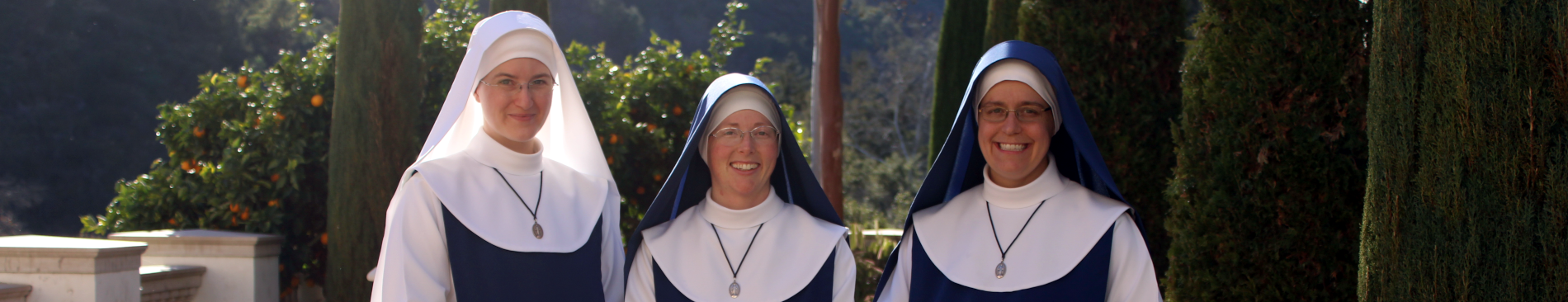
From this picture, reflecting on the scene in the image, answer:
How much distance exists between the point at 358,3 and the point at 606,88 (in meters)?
1.63

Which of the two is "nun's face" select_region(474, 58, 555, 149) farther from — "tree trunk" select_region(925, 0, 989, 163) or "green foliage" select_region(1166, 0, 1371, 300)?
"tree trunk" select_region(925, 0, 989, 163)

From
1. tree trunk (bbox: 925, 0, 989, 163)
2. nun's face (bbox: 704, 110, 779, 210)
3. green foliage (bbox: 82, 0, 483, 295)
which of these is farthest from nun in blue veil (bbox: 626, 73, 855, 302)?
tree trunk (bbox: 925, 0, 989, 163)

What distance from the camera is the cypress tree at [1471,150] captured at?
7.83 feet

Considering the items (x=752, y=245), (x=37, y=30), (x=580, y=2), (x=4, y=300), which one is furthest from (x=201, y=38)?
(x=752, y=245)

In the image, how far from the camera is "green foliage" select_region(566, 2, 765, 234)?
6.67 m

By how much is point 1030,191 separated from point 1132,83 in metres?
3.11

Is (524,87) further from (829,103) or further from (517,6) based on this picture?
(829,103)

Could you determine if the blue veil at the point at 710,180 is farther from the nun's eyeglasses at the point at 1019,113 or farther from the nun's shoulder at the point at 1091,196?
the nun's shoulder at the point at 1091,196

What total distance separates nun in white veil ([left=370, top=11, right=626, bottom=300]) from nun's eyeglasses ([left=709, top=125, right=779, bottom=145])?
51 cm

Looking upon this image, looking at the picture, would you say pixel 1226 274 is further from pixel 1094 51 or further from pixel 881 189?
pixel 881 189

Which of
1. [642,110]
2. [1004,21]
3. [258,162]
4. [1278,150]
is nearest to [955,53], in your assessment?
[1004,21]

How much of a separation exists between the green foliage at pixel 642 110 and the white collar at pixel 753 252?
3730 mm

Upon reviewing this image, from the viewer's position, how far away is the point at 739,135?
2.60 m

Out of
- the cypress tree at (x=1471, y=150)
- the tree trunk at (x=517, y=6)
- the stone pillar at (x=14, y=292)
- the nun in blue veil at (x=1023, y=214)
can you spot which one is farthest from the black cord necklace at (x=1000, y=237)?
the tree trunk at (x=517, y=6)
